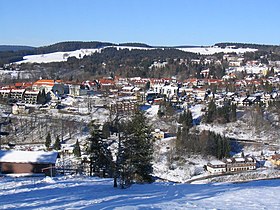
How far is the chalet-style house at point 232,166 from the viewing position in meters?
24.5

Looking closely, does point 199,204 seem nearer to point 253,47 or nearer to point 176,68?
point 176,68

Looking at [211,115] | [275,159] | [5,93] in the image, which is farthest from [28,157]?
[5,93]

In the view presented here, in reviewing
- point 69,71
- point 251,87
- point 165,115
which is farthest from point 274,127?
point 69,71

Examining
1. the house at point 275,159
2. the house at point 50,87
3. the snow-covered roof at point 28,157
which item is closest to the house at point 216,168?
the house at point 275,159

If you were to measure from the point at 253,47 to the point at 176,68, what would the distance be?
73721 mm

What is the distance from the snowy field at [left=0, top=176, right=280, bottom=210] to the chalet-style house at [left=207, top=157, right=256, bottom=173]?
14.4m

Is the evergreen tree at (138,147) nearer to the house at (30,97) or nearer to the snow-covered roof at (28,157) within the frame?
the snow-covered roof at (28,157)

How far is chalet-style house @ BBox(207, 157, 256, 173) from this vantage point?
2448 centimetres

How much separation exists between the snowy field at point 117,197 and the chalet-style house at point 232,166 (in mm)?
14401

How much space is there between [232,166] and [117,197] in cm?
1749

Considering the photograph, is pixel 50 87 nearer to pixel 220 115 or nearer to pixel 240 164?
pixel 220 115

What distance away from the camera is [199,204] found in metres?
7.76

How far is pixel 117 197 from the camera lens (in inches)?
336

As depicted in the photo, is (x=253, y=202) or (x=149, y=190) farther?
(x=149, y=190)
